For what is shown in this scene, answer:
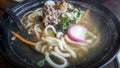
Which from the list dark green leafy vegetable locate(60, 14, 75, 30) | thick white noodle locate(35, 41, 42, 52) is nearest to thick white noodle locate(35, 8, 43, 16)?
dark green leafy vegetable locate(60, 14, 75, 30)

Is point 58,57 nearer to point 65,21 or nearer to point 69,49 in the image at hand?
point 69,49

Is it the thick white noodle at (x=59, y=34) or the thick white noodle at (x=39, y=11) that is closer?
the thick white noodle at (x=59, y=34)

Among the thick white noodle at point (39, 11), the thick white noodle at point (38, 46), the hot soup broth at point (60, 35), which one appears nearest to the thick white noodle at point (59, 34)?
the hot soup broth at point (60, 35)

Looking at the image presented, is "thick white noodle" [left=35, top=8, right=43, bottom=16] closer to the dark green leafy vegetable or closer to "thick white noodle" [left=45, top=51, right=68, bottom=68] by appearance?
the dark green leafy vegetable

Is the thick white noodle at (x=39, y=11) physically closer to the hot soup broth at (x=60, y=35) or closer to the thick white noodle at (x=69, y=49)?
the hot soup broth at (x=60, y=35)

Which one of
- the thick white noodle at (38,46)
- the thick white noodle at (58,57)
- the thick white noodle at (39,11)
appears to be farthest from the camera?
the thick white noodle at (39,11)

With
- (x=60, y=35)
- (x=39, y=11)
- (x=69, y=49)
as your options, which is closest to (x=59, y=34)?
(x=60, y=35)

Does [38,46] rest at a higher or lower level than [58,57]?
higher

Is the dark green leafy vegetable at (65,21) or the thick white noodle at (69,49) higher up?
the dark green leafy vegetable at (65,21)
